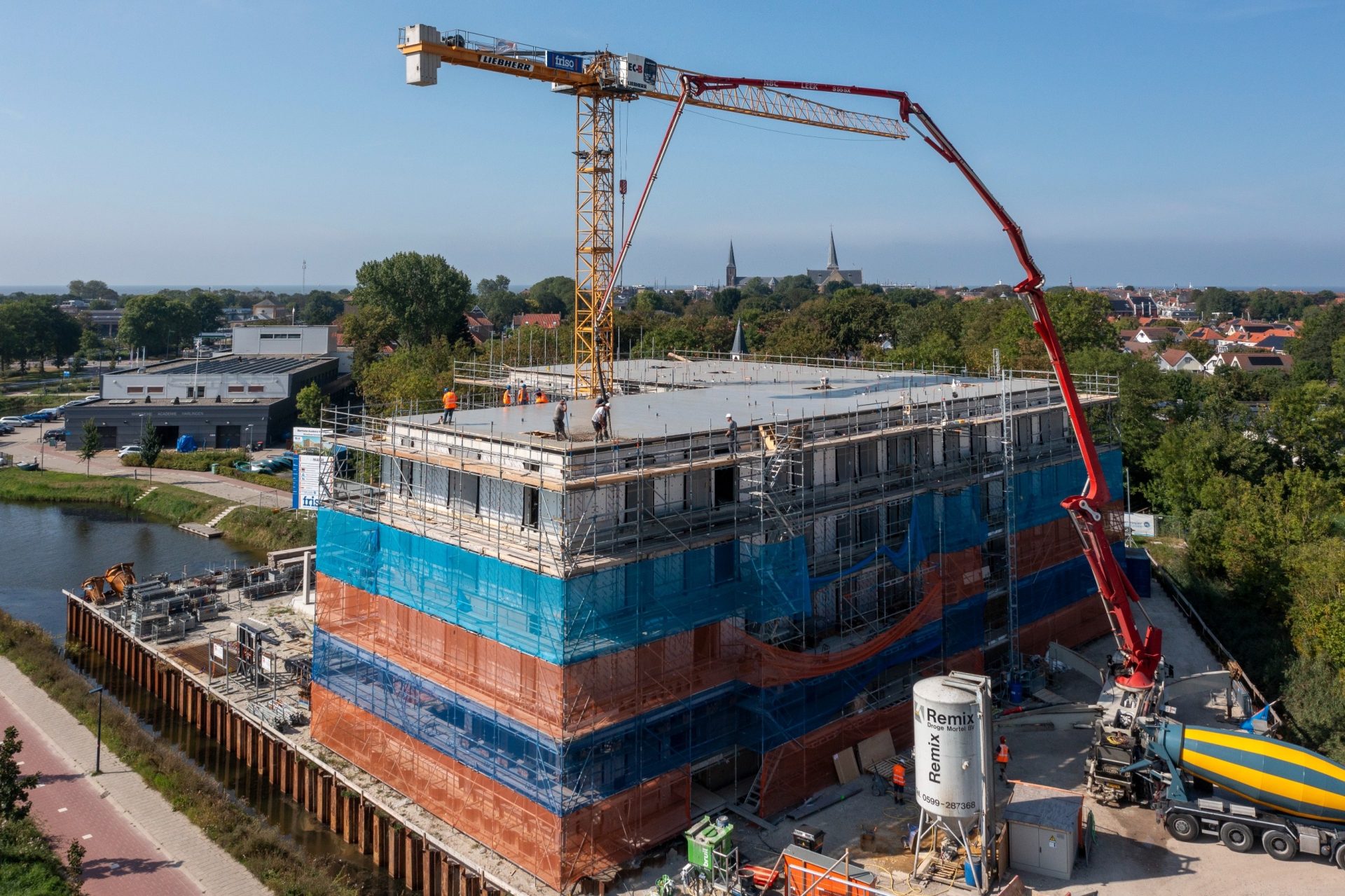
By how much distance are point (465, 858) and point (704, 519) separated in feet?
31.5

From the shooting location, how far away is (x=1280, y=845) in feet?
72.8

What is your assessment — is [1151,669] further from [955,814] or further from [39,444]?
[39,444]

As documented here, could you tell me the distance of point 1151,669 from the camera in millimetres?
27109

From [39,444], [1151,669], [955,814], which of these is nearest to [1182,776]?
[1151,669]

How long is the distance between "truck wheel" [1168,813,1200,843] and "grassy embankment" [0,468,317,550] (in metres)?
44.4

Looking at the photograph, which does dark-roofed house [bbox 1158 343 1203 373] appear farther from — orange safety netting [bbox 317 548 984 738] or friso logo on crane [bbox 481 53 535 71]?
orange safety netting [bbox 317 548 984 738]

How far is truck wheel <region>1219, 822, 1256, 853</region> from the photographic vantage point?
2252cm

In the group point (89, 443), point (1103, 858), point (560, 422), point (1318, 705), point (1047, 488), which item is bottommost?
point (1103, 858)

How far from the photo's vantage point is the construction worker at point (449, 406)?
25750 millimetres

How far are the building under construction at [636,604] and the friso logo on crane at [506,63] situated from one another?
49.5ft

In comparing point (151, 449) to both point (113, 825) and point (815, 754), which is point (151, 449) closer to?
point (113, 825)

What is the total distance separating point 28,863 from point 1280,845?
2779 centimetres

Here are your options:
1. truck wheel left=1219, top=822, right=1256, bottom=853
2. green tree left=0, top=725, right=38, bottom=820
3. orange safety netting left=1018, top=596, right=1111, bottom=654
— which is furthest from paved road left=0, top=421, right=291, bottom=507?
truck wheel left=1219, top=822, right=1256, bottom=853

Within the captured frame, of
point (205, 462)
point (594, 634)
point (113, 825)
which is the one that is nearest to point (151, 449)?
point (205, 462)
